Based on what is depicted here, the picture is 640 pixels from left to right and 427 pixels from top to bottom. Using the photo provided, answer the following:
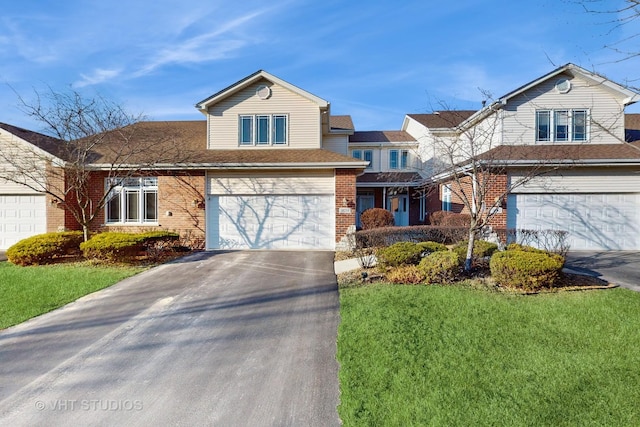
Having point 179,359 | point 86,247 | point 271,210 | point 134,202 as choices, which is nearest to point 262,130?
point 271,210

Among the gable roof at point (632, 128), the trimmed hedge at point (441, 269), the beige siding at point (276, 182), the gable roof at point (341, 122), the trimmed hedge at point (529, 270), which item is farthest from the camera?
the gable roof at point (341, 122)

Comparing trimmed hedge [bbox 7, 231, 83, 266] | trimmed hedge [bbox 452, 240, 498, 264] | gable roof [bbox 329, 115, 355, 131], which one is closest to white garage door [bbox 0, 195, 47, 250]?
trimmed hedge [bbox 7, 231, 83, 266]

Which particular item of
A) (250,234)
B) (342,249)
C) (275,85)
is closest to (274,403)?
(342,249)

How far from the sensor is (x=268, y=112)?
14328 millimetres

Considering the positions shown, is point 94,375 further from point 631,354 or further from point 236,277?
point 631,354

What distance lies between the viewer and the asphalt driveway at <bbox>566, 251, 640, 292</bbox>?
7949mm

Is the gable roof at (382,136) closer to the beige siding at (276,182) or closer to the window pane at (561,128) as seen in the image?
the window pane at (561,128)

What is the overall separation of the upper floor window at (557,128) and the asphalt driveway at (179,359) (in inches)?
485

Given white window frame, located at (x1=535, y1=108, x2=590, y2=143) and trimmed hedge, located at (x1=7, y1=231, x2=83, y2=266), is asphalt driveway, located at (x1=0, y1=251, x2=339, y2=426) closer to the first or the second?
trimmed hedge, located at (x1=7, y1=231, x2=83, y2=266)

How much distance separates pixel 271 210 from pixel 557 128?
12.7 m

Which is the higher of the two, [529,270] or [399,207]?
[399,207]

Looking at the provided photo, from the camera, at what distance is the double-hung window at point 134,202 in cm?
1338

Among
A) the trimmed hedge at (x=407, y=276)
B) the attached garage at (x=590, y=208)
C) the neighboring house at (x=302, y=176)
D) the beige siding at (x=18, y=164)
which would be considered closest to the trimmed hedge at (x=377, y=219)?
the neighboring house at (x=302, y=176)

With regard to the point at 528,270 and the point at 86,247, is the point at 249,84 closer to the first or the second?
the point at 86,247
